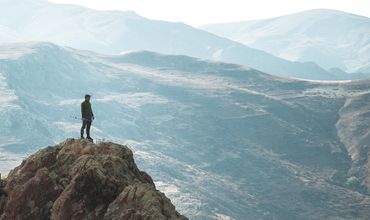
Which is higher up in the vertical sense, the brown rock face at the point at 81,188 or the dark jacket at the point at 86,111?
the dark jacket at the point at 86,111

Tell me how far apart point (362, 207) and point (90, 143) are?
7423 inches

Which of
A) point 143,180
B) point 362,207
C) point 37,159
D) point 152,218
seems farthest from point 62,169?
point 362,207

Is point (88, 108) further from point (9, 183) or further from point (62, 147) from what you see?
point (9, 183)

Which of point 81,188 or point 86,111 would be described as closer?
point 81,188

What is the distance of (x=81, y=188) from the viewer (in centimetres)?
2103

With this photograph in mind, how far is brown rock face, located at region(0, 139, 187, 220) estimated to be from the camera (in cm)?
2027

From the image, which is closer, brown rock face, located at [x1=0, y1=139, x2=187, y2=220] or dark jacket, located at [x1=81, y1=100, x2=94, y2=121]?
brown rock face, located at [x1=0, y1=139, x2=187, y2=220]

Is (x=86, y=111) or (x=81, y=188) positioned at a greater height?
(x=86, y=111)

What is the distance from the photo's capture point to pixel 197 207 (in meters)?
194

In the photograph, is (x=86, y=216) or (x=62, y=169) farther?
(x=62, y=169)

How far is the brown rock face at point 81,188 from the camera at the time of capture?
20266 millimetres

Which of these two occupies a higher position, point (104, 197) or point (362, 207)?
point (104, 197)

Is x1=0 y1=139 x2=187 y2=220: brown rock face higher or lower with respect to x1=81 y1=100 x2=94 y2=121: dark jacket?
lower

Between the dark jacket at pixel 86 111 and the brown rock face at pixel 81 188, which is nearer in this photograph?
the brown rock face at pixel 81 188
